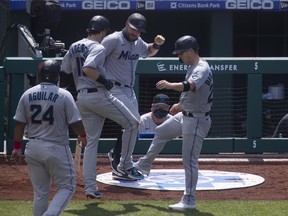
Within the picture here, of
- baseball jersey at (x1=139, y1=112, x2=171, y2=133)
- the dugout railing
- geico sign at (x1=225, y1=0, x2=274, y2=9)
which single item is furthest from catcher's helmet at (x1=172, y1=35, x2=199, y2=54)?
geico sign at (x1=225, y1=0, x2=274, y2=9)

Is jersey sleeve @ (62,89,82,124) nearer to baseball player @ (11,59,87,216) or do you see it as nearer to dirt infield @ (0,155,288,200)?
baseball player @ (11,59,87,216)

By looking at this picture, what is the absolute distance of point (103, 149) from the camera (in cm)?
1112

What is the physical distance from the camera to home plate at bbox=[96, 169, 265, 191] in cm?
888

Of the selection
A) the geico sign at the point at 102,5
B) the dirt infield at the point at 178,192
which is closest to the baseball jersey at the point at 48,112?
the dirt infield at the point at 178,192

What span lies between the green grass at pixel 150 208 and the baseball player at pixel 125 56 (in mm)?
947

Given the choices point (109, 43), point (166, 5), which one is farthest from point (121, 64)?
point (166, 5)

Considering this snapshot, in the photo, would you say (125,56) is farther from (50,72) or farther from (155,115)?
(155,115)

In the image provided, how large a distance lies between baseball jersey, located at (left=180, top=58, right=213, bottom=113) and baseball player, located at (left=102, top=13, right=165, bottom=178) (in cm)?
100

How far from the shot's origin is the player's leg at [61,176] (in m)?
6.30

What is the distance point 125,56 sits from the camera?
332 inches

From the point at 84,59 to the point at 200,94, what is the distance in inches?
49.1

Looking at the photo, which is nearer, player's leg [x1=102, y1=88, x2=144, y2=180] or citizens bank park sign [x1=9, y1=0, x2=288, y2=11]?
player's leg [x1=102, y1=88, x2=144, y2=180]

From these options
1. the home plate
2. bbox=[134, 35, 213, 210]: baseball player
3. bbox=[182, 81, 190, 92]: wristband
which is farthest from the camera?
the home plate

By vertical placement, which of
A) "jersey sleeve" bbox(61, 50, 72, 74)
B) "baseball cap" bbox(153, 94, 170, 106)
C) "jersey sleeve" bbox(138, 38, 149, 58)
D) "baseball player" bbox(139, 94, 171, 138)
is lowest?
"baseball player" bbox(139, 94, 171, 138)
